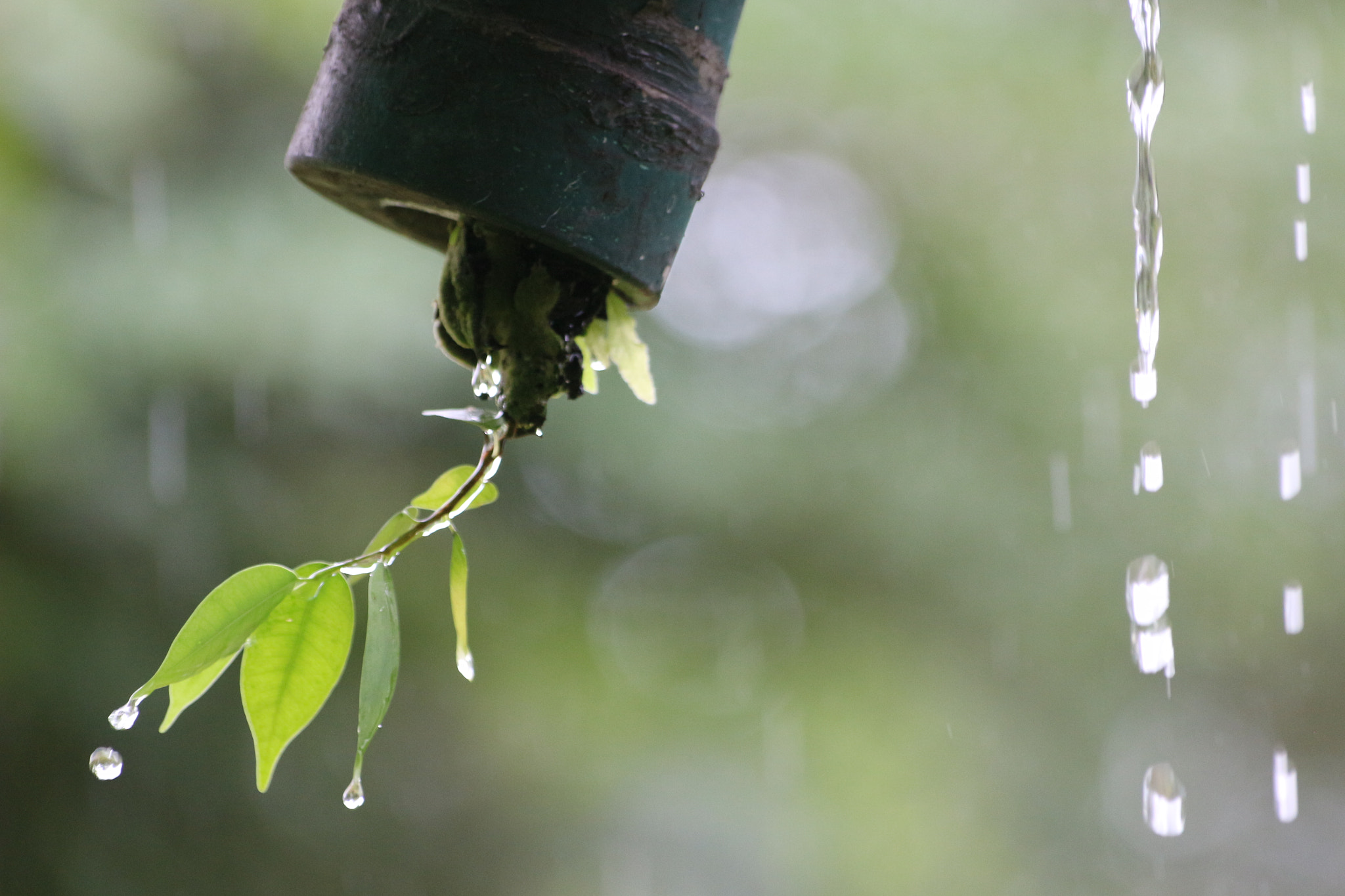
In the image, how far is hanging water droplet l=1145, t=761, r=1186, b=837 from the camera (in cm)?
345

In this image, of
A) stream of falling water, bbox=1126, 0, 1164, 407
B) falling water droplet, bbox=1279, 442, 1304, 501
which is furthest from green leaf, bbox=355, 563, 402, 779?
falling water droplet, bbox=1279, 442, 1304, 501

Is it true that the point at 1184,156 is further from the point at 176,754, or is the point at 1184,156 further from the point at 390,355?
the point at 176,754

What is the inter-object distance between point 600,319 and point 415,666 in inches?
86.5

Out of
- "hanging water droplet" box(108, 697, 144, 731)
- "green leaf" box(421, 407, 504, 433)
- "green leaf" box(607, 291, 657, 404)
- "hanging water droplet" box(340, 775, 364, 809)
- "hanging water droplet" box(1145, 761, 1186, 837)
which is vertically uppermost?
"green leaf" box(607, 291, 657, 404)

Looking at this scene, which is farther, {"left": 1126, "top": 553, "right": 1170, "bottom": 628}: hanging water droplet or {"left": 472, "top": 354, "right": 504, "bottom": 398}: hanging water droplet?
{"left": 1126, "top": 553, "right": 1170, "bottom": 628}: hanging water droplet

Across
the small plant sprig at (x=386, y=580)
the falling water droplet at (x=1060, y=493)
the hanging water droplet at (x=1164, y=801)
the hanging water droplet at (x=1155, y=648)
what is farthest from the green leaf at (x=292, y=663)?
the hanging water droplet at (x=1164, y=801)

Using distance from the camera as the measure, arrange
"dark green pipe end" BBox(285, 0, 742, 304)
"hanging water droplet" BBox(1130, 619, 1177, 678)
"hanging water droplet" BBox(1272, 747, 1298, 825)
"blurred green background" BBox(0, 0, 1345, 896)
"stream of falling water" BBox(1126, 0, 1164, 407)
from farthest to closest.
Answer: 1. "hanging water droplet" BBox(1272, 747, 1298, 825)
2. "hanging water droplet" BBox(1130, 619, 1177, 678)
3. "blurred green background" BBox(0, 0, 1345, 896)
4. "stream of falling water" BBox(1126, 0, 1164, 407)
5. "dark green pipe end" BBox(285, 0, 742, 304)

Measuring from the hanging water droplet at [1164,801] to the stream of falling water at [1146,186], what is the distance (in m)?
3.31

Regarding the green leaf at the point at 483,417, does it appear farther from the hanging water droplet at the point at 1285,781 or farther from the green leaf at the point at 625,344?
the hanging water droplet at the point at 1285,781

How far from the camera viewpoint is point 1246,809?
3.52 m

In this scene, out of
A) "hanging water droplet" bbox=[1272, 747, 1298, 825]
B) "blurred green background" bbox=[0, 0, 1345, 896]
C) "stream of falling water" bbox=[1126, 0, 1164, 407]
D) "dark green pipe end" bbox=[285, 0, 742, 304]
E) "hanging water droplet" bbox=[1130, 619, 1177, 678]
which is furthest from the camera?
"hanging water droplet" bbox=[1272, 747, 1298, 825]

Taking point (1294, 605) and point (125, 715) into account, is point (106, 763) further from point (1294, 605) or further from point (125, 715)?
Result: point (1294, 605)

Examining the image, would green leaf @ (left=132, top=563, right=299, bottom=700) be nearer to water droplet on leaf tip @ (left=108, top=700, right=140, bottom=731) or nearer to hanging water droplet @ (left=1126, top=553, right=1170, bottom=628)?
water droplet on leaf tip @ (left=108, top=700, right=140, bottom=731)

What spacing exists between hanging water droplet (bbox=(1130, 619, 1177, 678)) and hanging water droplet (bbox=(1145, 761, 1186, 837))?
531 millimetres
